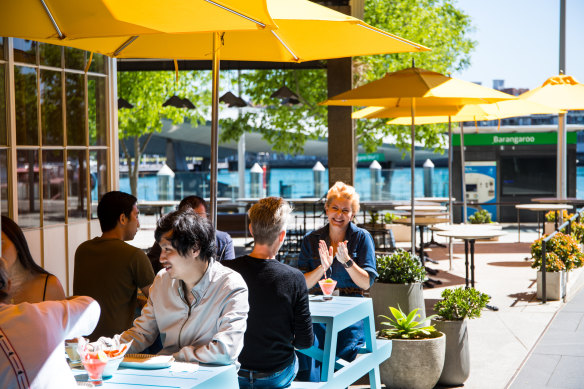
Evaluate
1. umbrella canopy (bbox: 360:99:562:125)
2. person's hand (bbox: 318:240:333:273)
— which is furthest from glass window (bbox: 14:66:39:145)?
umbrella canopy (bbox: 360:99:562:125)

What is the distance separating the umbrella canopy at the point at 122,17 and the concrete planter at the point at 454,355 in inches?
121

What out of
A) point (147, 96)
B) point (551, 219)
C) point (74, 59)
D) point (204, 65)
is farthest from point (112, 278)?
point (147, 96)

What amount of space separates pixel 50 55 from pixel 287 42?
2.89m

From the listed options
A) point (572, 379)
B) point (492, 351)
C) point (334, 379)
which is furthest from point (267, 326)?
point (492, 351)

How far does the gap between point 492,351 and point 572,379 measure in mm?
960

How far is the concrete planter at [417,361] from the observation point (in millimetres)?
5469

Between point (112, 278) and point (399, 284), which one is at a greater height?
point (112, 278)

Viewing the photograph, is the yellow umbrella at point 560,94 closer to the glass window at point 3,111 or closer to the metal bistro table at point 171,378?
the glass window at point 3,111

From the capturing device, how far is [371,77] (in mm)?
20453

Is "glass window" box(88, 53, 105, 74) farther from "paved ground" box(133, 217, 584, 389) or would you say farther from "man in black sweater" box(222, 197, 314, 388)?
"man in black sweater" box(222, 197, 314, 388)

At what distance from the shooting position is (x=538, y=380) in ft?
19.3

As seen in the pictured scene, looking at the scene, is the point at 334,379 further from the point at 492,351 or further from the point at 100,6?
the point at 492,351

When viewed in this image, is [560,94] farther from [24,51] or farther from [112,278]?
[112,278]

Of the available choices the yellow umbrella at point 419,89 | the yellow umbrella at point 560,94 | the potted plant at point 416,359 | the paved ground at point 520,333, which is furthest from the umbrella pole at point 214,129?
the yellow umbrella at point 560,94
